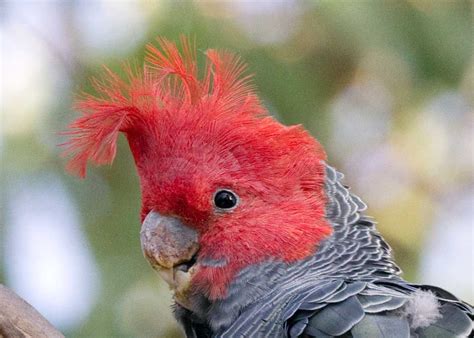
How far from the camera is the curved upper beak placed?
3555 mm

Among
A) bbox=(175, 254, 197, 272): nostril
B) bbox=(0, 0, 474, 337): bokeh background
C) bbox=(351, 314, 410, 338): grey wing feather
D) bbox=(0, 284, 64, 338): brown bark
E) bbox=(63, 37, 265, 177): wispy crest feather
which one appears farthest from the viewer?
bbox=(0, 0, 474, 337): bokeh background

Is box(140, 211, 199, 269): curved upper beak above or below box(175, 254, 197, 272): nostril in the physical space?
above

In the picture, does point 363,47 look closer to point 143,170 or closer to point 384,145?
point 384,145

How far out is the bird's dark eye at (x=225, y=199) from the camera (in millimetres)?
3688

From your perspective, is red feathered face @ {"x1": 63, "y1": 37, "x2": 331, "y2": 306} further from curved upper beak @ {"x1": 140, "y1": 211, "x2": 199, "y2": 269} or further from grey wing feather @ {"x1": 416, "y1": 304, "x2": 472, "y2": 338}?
grey wing feather @ {"x1": 416, "y1": 304, "x2": 472, "y2": 338}

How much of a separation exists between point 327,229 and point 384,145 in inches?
106

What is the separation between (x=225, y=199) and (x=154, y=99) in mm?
645

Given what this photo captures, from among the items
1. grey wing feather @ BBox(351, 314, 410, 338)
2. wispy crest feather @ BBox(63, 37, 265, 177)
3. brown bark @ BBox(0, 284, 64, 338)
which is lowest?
brown bark @ BBox(0, 284, 64, 338)

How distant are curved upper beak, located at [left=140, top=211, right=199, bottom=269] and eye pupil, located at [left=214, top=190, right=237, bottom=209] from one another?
18cm

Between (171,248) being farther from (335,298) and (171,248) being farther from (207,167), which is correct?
(335,298)

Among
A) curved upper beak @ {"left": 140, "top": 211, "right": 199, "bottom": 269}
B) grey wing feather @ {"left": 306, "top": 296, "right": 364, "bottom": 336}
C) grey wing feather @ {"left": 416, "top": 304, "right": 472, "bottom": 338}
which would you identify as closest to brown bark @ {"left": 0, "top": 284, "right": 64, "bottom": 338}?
curved upper beak @ {"left": 140, "top": 211, "right": 199, "bottom": 269}

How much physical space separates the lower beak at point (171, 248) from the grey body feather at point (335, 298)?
0.14 m

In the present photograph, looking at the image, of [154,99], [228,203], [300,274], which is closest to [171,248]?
[228,203]

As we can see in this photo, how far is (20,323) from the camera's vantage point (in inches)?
116
